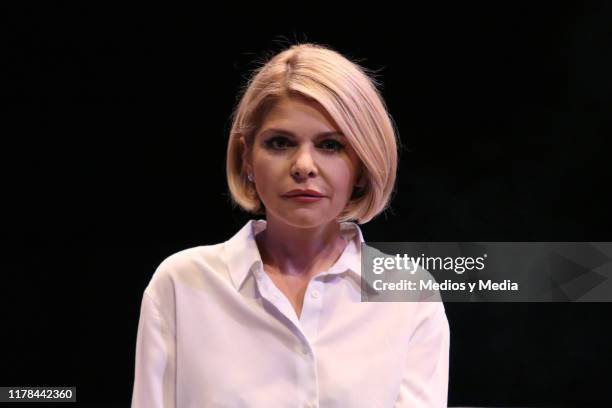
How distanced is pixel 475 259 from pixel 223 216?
0.57 m

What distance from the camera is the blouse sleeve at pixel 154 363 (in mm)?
1221

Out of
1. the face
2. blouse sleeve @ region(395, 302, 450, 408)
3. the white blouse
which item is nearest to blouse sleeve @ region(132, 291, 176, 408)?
the white blouse

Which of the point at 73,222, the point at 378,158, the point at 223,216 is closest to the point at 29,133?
the point at 73,222

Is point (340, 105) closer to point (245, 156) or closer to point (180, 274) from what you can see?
point (245, 156)

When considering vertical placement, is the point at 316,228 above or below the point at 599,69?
below

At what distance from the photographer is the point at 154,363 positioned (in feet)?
4.01

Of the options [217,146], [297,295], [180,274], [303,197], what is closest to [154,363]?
[180,274]

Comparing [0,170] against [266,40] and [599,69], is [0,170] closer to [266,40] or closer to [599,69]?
[266,40]

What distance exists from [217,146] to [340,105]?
0.68m

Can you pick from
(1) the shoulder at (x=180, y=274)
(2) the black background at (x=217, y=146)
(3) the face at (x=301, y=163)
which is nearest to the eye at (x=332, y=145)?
(3) the face at (x=301, y=163)

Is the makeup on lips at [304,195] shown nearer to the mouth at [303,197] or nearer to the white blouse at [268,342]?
the mouth at [303,197]

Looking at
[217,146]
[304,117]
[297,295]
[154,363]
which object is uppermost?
[217,146]

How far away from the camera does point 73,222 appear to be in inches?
70.5

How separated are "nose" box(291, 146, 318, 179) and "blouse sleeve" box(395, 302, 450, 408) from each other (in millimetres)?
310
